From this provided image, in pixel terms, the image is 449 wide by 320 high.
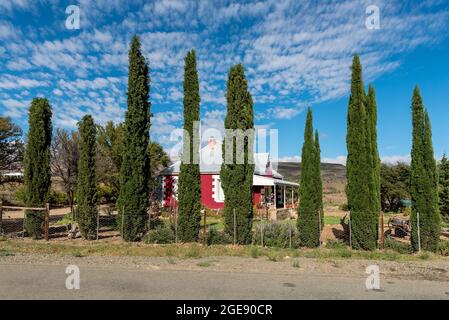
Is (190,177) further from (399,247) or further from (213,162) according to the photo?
(213,162)

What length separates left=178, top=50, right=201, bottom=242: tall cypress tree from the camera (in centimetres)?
1542

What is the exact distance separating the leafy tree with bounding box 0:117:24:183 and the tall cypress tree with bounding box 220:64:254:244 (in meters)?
19.5

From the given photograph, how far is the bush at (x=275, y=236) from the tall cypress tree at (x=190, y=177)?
263 centimetres

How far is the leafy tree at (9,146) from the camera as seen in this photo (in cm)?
2678

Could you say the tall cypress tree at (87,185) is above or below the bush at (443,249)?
above

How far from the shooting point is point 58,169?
95.6 ft

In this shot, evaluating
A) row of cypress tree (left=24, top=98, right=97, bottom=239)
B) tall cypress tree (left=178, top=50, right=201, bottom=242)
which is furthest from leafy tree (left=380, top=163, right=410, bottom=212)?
row of cypress tree (left=24, top=98, right=97, bottom=239)

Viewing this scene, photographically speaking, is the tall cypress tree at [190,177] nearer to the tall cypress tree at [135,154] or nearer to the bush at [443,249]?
the tall cypress tree at [135,154]

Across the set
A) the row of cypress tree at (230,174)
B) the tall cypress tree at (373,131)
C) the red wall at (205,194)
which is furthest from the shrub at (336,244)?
the red wall at (205,194)

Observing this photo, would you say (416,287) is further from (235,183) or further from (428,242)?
(235,183)

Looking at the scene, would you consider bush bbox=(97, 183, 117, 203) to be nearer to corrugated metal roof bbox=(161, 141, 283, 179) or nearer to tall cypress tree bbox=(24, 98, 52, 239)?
corrugated metal roof bbox=(161, 141, 283, 179)
